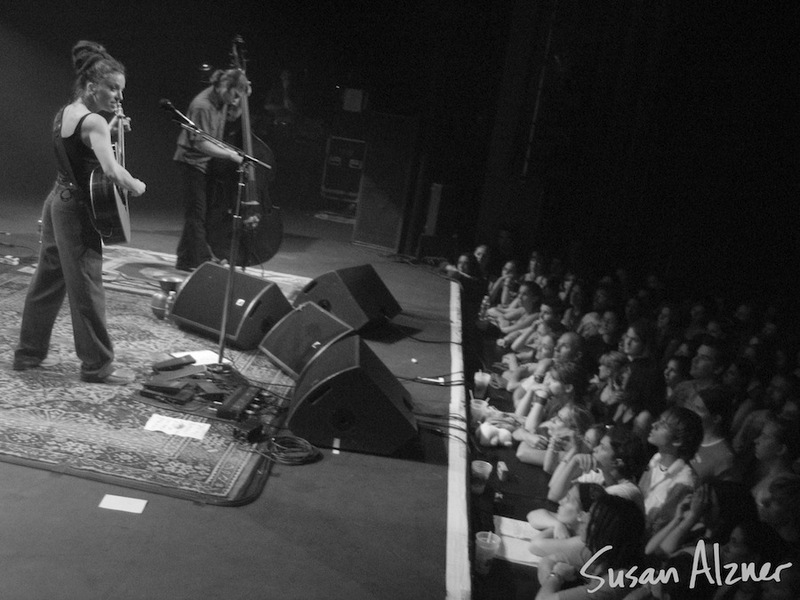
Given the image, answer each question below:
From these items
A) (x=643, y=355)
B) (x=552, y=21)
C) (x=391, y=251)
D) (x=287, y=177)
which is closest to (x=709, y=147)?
(x=552, y=21)

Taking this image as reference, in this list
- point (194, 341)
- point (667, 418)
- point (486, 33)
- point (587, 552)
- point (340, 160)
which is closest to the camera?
point (587, 552)

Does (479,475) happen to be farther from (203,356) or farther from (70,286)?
(70,286)

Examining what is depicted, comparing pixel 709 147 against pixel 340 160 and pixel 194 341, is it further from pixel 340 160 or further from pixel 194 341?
pixel 194 341

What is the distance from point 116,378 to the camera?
4.00 m

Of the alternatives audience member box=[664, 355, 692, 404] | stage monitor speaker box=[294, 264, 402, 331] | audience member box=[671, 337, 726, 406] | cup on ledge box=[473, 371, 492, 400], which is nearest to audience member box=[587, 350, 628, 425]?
audience member box=[664, 355, 692, 404]

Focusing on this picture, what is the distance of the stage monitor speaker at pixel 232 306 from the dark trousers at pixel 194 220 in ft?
3.35

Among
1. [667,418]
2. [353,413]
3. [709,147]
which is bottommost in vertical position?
[353,413]

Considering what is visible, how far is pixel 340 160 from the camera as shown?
10.4m

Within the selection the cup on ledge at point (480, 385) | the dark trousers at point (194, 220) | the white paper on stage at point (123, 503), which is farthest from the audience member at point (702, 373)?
the dark trousers at point (194, 220)

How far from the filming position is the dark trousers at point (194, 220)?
577cm

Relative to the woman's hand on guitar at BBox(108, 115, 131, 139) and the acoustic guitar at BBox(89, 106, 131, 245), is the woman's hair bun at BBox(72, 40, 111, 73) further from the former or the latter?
the acoustic guitar at BBox(89, 106, 131, 245)

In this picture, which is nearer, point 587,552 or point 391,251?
point 587,552

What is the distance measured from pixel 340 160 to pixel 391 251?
239 centimetres

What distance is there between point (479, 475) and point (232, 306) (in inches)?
70.9
